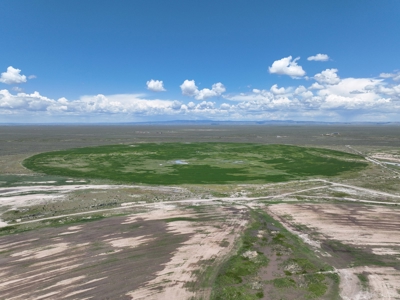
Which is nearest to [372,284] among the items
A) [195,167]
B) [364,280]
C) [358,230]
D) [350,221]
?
[364,280]

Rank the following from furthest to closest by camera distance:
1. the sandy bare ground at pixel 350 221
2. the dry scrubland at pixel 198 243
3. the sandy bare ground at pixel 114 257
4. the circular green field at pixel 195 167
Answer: the circular green field at pixel 195 167 < the sandy bare ground at pixel 350 221 < the dry scrubland at pixel 198 243 < the sandy bare ground at pixel 114 257

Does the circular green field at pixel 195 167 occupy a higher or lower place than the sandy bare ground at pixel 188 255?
higher

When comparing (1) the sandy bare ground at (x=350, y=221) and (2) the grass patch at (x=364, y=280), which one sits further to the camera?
(1) the sandy bare ground at (x=350, y=221)

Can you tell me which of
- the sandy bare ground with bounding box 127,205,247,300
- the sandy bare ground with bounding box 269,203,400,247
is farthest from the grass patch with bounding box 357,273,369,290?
the sandy bare ground with bounding box 127,205,247,300

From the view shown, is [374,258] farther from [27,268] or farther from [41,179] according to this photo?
[41,179]

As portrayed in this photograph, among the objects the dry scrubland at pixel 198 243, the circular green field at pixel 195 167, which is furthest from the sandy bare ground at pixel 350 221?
the circular green field at pixel 195 167

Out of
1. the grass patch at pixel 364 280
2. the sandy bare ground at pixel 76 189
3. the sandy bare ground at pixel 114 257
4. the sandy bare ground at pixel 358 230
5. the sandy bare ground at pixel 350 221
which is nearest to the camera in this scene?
the sandy bare ground at pixel 114 257

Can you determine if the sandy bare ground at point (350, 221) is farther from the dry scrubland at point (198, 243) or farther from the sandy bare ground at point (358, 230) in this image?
the dry scrubland at point (198, 243)
